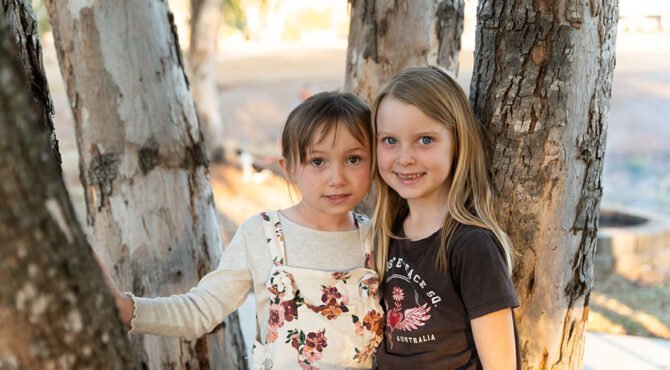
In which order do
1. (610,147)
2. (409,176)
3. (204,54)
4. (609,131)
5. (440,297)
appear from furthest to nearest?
(609,131)
(610,147)
(204,54)
(409,176)
(440,297)

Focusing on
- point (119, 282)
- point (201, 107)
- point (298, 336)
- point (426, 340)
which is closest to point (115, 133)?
point (119, 282)

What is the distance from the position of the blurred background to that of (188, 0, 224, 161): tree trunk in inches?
10.3

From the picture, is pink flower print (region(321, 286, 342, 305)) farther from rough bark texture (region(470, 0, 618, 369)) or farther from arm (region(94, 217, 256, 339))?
rough bark texture (region(470, 0, 618, 369))

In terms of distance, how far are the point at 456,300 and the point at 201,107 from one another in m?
8.65

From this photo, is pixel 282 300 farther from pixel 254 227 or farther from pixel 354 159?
pixel 354 159

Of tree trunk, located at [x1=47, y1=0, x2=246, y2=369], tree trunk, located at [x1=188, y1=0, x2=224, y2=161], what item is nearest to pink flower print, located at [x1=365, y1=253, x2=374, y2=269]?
tree trunk, located at [x1=47, y1=0, x2=246, y2=369]

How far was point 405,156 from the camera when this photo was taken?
1.75 meters

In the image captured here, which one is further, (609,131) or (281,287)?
(609,131)

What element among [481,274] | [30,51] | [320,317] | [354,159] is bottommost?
[320,317]

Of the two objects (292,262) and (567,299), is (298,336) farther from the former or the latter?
(567,299)

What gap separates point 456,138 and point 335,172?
0.36 meters

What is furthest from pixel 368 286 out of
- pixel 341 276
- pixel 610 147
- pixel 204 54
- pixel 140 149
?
pixel 610 147

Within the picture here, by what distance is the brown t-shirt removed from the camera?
1.58m

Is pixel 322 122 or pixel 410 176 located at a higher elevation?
pixel 322 122
